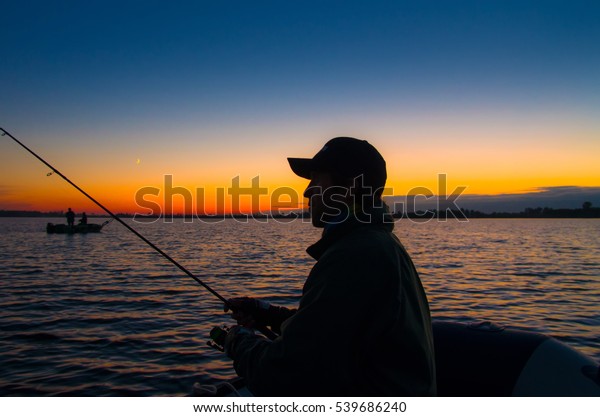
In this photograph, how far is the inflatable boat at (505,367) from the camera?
11.9ft

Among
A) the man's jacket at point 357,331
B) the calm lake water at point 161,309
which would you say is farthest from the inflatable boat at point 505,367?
the calm lake water at point 161,309

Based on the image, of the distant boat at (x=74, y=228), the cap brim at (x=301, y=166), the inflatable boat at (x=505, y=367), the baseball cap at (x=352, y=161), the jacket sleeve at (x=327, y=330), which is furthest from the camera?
the distant boat at (x=74, y=228)

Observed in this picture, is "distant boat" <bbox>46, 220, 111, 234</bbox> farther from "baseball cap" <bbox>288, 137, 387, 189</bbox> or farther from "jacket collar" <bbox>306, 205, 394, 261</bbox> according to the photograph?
"jacket collar" <bbox>306, 205, 394, 261</bbox>

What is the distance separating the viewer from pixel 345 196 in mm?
2535

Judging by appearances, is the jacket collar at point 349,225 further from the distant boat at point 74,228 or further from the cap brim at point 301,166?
the distant boat at point 74,228

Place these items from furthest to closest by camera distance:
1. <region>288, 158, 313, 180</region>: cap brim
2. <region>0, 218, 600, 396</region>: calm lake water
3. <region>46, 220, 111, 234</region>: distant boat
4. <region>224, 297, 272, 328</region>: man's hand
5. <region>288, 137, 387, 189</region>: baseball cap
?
<region>46, 220, 111, 234</region>: distant boat < <region>0, 218, 600, 396</region>: calm lake water < <region>224, 297, 272, 328</region>: man's hand < <region>288, 158, 313, 180</region>: cap brim < <region>288, 137, 387, 189</region>: baseball cap

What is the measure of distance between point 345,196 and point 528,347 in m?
2.45

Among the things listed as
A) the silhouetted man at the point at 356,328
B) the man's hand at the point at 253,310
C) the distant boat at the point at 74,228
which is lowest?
the distant boat at the point at 74,228

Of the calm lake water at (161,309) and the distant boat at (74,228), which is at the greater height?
the distant boat at (74,228)

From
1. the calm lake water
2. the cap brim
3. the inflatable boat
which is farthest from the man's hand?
the calm lake water

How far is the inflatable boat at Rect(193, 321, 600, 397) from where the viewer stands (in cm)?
364

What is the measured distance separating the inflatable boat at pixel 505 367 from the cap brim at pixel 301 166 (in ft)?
6.85

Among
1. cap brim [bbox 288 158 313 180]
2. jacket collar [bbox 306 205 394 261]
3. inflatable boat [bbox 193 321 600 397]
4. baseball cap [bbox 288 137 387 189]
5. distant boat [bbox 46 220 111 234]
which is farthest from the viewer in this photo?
distant boat [bbox 46 220 111 234]

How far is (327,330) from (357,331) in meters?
0.13
